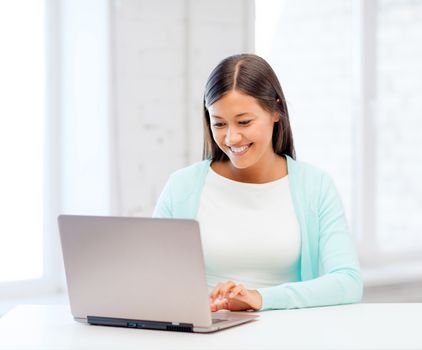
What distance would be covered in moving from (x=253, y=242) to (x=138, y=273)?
0.60 m

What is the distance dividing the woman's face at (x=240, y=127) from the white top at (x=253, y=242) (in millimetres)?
138

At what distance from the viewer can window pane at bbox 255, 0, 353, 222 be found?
3.36 metres

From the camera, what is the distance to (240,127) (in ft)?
6.82

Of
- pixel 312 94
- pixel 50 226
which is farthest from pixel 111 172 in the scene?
pixel 312 94

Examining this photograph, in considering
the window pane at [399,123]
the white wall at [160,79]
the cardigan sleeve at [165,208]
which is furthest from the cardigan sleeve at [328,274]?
the window pane at [399,123]

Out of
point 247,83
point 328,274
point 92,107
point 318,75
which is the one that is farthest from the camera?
point 318,75

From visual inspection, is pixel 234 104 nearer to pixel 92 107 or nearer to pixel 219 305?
pixel 219 305

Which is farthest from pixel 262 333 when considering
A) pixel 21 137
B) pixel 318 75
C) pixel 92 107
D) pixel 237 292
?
pixel 318 75

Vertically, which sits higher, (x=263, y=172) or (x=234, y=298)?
(x=263, y=172)

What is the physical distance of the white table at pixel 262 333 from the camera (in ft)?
5.02

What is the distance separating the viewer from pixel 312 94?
135 inches

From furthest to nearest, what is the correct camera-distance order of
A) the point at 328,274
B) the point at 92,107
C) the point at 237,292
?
the point at 92,107
the point at 328,274
the point at 237,292

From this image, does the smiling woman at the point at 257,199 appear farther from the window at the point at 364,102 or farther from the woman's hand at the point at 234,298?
the window at the point at 364,102

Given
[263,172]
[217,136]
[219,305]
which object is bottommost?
[219,305]
